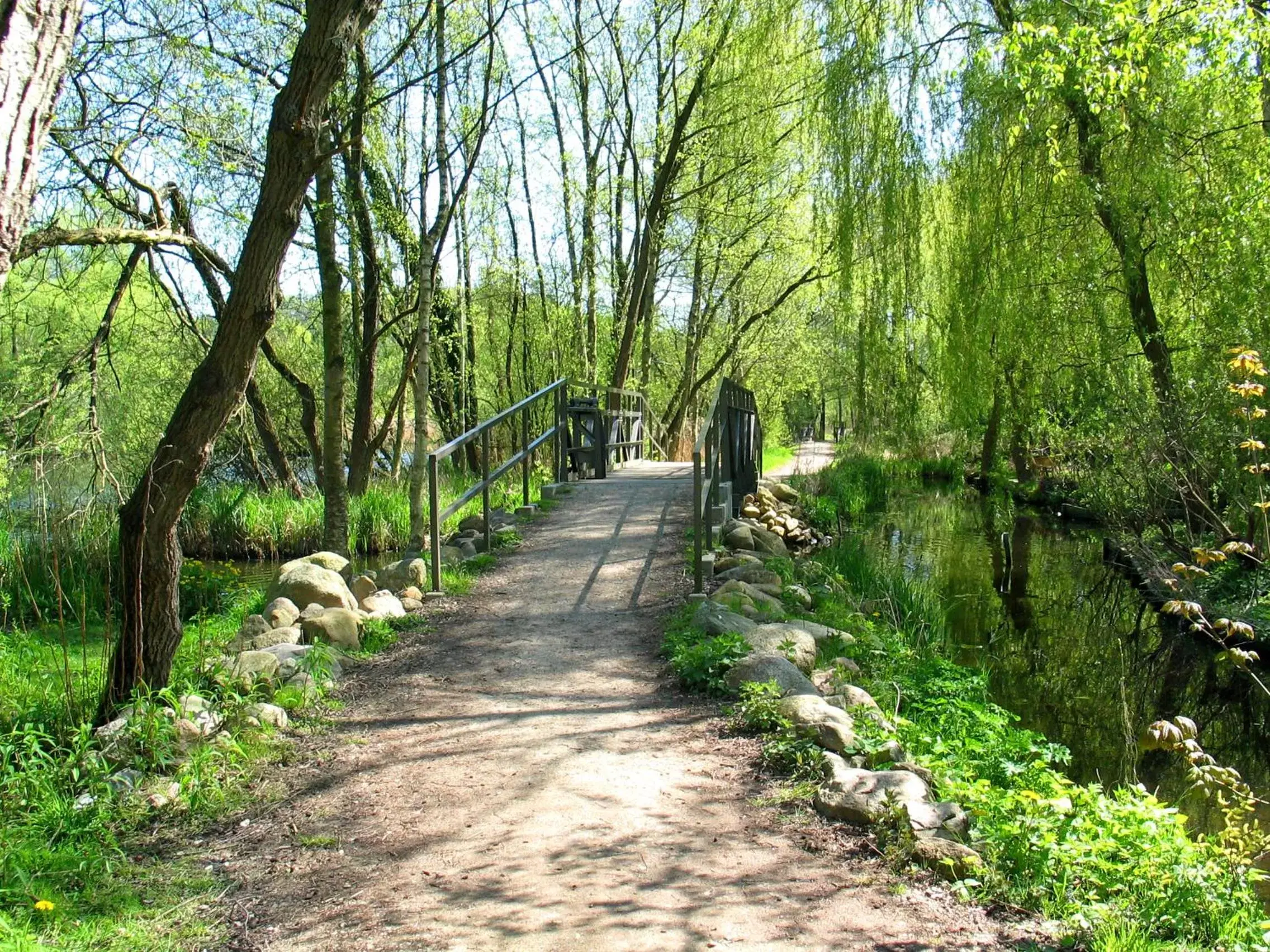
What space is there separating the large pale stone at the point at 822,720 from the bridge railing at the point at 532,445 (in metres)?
3.27

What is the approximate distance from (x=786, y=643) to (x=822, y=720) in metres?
1.16

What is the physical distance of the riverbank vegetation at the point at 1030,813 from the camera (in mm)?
3176

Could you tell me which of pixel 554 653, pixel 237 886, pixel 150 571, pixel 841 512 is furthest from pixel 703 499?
pixel 841 512

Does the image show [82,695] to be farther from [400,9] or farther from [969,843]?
[400,9]

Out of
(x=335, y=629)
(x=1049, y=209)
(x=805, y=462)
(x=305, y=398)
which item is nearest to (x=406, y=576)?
(x=335, y=629)

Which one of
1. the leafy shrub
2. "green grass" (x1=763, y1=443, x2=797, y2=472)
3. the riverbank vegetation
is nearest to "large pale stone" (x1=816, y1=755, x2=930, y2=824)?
the riverbank vegetation

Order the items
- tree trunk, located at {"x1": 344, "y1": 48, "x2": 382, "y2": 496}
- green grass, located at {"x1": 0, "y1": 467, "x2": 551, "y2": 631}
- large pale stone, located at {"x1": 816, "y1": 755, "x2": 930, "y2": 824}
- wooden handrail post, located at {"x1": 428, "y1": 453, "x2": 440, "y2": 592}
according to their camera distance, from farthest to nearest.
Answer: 1. tree trunk, located at {"x1": 344, "y1": 48, "x2": 382, "y2": 496}
2. green grass, located at {"x1": 0, "y1": 467, "x2": 551, "y2": 631}
3. wooden handrail post, located at {"x1": 428, "y1": 453, "x2": 440, "y2": 592}
4. large pale stone, located at {"x1": 816, "y1": 755, "x2": 930, "y2": 824}

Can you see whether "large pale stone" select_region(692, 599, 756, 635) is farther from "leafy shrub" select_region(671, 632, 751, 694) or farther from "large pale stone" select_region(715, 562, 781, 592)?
"large pale stone" select_region(715, 562, 781, 592)

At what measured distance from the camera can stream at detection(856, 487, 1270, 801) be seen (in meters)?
6.50

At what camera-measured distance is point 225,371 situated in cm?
490

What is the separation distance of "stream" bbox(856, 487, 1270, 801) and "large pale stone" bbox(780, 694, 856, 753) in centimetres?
157

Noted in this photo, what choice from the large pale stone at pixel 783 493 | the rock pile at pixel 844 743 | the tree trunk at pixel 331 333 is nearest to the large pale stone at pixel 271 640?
the rock pile at pixel 844 743

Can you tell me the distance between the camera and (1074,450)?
1323cm

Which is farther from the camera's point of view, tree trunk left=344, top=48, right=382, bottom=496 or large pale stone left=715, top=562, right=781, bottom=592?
tree trunk left=344, top=48, right=382, bottom=496
